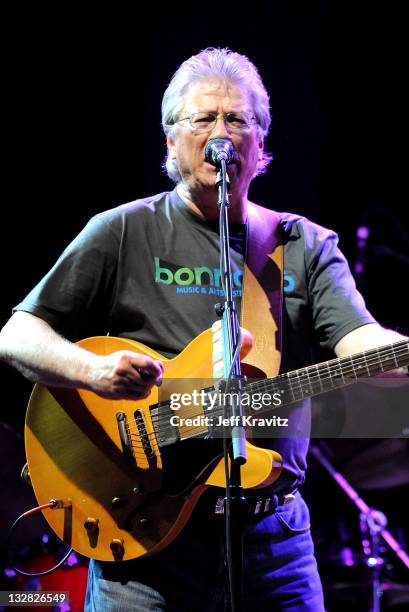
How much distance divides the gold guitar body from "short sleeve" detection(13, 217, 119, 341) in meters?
0.11

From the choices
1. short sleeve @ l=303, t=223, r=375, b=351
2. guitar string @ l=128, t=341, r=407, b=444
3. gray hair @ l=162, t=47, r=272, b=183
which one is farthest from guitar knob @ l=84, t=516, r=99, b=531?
gray hair @ l=162, t=47, r=272, b=183

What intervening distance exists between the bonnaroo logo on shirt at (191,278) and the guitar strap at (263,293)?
118 millimetres

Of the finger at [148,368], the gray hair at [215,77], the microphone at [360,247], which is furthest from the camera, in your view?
the microphone at [360,247]

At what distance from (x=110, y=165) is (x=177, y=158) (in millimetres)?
2266

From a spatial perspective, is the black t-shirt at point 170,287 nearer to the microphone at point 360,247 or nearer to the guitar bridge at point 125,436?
the guitar bridge at point 125,436

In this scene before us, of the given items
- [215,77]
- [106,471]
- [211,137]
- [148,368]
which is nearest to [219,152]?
[211,137]

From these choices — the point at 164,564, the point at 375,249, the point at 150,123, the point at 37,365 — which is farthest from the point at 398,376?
the point at 375,249

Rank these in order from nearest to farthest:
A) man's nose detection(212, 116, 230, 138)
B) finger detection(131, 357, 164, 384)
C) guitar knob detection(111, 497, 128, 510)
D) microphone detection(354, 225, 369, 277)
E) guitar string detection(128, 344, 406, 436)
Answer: finger detection(131, 357, 164, 384)
guitar string detection(128, 344, 406, 436)
guitar knob detection(111, 497, 128, 510)
man's nose detection(212, 116, 230, 138)
microphone detection(354, 225, 369, 277)

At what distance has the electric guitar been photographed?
216 cm

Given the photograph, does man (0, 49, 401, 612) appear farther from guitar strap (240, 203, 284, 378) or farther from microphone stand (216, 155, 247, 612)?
microphone stand (216, 155, 247, 612)

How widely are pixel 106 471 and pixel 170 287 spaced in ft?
2.09

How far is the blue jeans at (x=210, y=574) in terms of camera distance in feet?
7.07

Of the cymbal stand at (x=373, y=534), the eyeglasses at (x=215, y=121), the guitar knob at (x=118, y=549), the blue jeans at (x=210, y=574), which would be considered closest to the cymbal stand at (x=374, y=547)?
the cymbal stand at (x=373, y=534)

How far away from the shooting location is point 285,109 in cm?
456
